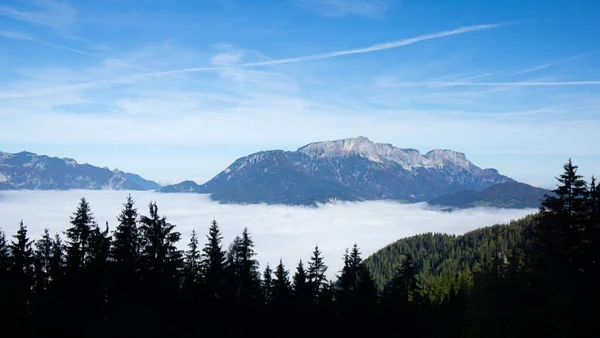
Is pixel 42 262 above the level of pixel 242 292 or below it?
above

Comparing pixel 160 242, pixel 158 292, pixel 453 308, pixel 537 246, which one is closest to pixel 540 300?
pixel 537 246

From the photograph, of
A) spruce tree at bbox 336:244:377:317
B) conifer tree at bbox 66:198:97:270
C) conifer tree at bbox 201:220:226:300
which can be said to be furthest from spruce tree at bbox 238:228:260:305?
conifer tree at bbox 66:198:97:270

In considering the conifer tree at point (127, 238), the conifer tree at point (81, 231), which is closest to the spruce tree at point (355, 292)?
the conifer tree at point (127, 238)

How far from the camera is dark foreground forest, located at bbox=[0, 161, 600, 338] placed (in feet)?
67.0

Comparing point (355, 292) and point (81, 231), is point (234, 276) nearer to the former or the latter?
point (355, 292)

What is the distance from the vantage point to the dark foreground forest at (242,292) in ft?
67.0

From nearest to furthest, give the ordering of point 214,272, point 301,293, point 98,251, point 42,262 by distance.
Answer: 1. point 98,251
2. point 214,272
3. point 301,293
4. point 42,262

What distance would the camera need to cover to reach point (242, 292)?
44094mm

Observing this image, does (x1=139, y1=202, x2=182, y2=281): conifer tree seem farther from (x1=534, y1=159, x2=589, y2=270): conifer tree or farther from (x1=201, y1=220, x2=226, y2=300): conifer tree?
(x1=534, y1=159, x2=589, y2=270): conifer tree

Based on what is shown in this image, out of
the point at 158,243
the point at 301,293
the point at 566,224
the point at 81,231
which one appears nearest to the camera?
the point at 566,224

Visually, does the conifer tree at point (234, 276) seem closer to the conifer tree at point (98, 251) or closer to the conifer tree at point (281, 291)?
the conifer tree at point (281, 291)

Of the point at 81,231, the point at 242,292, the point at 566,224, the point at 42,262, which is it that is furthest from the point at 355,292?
the point at 42,262

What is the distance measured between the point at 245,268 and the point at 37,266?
71.8ft

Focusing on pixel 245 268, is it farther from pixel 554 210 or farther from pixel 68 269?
pixel 554 210
